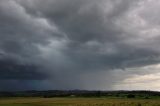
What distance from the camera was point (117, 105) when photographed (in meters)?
101

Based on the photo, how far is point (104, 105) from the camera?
4060 inches

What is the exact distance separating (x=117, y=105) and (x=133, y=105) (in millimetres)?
5973

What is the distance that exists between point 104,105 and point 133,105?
423 inches

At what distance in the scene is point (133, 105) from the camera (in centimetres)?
10125

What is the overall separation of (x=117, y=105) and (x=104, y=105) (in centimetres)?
511
